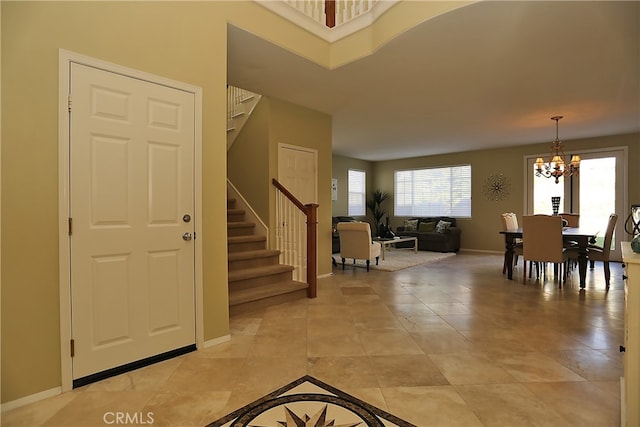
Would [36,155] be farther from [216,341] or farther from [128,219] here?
[216,341]

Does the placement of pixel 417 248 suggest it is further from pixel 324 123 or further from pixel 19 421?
pixel 19 421

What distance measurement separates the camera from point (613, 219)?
4762 mm

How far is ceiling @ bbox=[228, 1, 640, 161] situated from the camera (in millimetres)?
2764

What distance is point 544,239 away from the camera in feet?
15.2

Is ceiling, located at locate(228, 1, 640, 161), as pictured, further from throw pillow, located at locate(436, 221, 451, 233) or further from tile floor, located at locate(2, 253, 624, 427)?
throw pillow, located at locate(436, 221, 451, 233)

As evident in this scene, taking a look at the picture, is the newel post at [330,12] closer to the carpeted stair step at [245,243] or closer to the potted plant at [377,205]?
the carpeted stair step at [245,243]

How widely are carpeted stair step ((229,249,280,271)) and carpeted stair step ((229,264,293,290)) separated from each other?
6 centimetres

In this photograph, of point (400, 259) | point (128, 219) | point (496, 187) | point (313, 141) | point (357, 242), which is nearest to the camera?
point (128, 219)

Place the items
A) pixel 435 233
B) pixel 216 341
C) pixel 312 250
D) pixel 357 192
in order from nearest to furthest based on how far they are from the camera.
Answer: pixel 216 341
pixel 312 250
pixel 435 233
pixel 357 192

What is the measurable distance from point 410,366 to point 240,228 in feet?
9.96

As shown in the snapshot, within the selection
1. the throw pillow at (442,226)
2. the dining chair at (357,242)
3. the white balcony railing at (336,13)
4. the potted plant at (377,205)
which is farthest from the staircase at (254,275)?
the potted plant at (377,205)

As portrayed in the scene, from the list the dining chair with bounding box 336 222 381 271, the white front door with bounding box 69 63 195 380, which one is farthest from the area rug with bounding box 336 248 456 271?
the white front door with bounding box 69 63 195 380

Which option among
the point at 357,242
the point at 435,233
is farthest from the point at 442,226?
the point at 357,242

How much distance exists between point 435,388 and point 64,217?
2.47 m
